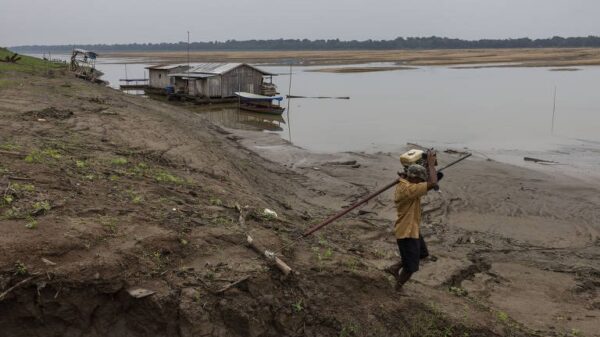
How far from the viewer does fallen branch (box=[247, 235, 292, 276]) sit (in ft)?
18.6

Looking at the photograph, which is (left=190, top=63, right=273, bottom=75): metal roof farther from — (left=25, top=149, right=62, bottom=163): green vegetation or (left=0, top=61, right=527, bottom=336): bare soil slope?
(left=0, top=61, right=527, bottom=336): bare soil slope

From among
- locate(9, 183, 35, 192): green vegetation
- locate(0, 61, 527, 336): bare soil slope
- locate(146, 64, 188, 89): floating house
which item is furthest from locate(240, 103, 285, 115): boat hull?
locate(9, 183, 35, 192): green vegetation

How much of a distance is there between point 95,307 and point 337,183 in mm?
10232

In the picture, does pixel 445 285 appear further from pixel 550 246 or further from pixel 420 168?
pixel 550 246

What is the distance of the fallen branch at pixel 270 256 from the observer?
566cm

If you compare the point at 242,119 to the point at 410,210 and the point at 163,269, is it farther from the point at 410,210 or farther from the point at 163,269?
the point at 163,269

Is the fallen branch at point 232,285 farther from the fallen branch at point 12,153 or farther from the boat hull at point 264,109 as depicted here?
the boat hull at point 264,109

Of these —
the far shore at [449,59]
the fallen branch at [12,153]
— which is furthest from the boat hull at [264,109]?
the far shore at [449,59]

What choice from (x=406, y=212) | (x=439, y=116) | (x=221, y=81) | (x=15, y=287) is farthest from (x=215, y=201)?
(x=221, y=81)

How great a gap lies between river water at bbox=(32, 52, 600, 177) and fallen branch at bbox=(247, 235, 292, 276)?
14815mm

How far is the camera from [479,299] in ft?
24.4

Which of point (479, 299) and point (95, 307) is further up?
point (95, 307)

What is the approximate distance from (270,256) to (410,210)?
1710 millimetres

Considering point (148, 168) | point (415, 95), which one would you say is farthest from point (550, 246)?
point (415, 95)
